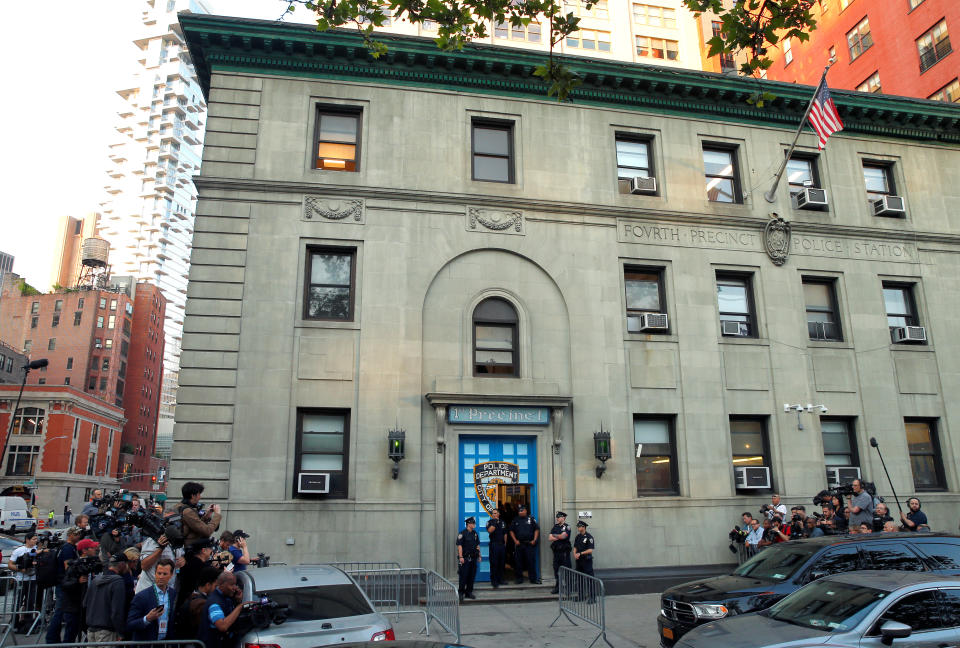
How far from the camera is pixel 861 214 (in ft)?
69.7

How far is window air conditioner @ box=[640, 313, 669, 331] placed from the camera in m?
18.5

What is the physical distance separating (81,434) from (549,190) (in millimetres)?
85205

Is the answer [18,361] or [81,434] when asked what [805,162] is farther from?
[18,361]

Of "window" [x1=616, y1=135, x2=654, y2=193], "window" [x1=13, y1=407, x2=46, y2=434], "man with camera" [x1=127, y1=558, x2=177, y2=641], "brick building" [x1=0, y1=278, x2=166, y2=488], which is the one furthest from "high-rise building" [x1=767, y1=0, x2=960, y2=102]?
"brick building" [x1=0, y1=278, x2=166, y2=488]

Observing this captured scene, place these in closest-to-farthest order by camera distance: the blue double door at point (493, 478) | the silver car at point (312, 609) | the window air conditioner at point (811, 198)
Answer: the silver car at point (312, 609) → the blue double door at point (493, 478) → the window air conditioner at point (811, 198)

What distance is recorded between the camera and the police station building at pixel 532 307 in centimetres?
1627

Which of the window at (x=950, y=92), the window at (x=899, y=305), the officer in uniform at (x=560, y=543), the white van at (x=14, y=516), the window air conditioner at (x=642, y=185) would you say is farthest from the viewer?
the white van at (x=14, y=516)

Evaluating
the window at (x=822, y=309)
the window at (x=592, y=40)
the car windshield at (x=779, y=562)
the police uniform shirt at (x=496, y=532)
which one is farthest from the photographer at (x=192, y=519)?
the window at (x=592, y=40)

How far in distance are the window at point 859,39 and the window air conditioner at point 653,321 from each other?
28047 mm

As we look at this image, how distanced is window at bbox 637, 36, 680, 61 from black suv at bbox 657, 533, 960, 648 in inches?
2038

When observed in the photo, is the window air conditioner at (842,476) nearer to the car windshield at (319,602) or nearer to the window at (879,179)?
the window at (879,179)

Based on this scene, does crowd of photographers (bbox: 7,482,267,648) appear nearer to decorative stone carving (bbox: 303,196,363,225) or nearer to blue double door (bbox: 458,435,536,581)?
blue double door (bbox: 458,435,536,581)

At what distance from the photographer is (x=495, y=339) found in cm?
1788

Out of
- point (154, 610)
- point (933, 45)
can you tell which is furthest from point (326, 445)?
point (933, 45)
